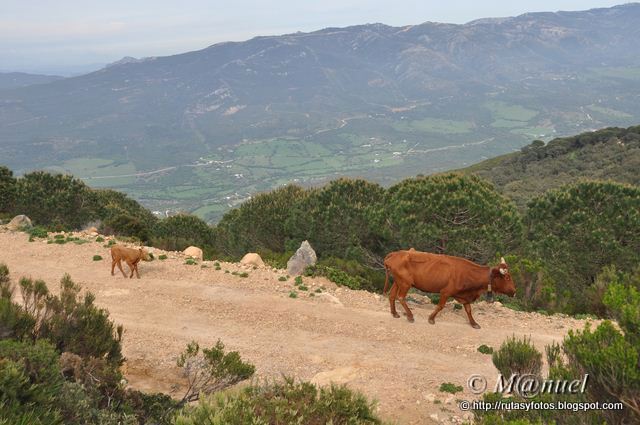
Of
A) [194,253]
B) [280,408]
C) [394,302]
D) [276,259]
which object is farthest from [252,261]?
[280,408]

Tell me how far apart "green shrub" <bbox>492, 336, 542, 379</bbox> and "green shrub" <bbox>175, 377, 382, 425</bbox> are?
9.96ft

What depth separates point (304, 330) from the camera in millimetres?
14805

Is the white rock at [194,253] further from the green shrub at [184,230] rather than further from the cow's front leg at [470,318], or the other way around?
the green shrub at [184,230]

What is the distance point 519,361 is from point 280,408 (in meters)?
5.03

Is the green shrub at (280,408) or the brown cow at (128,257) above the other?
the green shrub at (280,408)

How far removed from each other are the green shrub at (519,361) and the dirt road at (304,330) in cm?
202

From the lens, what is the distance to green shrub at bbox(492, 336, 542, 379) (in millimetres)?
8359

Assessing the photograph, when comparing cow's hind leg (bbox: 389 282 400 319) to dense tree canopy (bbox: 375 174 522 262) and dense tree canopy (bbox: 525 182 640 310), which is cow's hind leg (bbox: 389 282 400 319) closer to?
dense tree canopy (bbox: 375 174 522 262)

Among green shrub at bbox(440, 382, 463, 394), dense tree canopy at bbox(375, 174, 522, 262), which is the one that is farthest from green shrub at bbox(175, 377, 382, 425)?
dense tree canopy at bbox(375, 174, 522, 262)

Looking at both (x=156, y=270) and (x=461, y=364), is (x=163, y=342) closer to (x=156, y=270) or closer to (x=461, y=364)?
(x=156, y=270)

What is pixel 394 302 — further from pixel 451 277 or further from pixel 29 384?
Answer: pixel 29 384

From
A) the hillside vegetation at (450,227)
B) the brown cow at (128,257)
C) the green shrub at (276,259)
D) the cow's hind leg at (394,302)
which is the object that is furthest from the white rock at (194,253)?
the cow's hind leg at (394,302)

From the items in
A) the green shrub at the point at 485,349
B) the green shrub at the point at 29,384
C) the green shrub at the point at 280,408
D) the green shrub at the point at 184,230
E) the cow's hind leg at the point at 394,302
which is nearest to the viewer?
the green shrub at the point at 280,408

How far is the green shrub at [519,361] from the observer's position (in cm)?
836
